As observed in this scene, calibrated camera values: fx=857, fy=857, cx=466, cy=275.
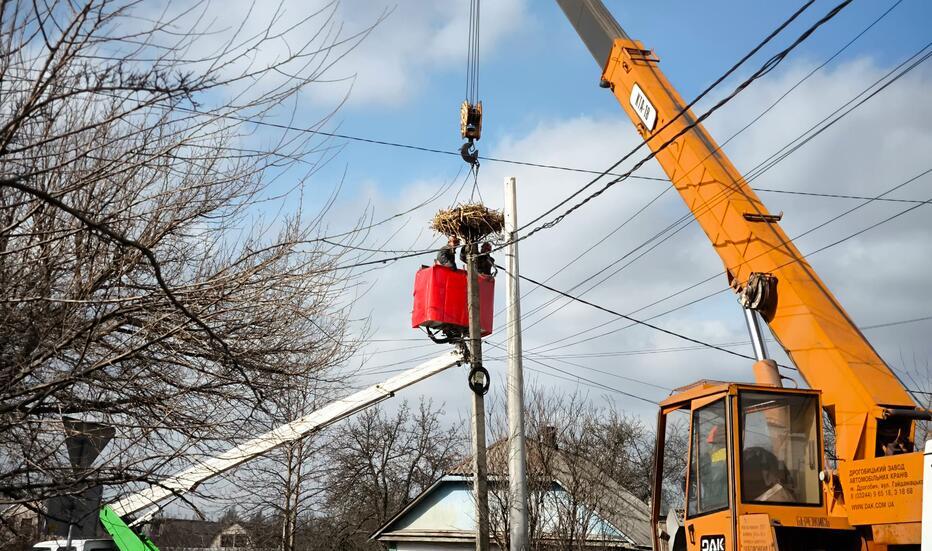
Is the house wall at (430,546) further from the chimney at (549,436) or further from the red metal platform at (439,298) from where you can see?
the red metal platform at (439,298)

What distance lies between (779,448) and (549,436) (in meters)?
11.6

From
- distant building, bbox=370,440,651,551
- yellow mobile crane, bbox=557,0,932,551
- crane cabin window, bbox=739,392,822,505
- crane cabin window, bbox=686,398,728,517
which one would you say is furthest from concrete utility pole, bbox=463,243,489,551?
crane cabin window, bbox=739,392,822,505

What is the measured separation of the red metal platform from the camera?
14.0 metres

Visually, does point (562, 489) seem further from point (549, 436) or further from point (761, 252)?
point (761, 252)

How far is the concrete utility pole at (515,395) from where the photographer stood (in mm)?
13109

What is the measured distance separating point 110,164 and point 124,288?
6.96 feet

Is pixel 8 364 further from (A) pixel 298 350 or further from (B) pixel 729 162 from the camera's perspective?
(B) pixel 729 162

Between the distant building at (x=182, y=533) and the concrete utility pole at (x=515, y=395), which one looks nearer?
the concrete utility pole at (x=515, y=395)

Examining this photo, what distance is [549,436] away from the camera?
732 inches

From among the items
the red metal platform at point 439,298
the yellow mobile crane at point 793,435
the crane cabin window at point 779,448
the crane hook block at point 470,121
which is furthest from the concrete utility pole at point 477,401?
the crane cabin window at point 779,448

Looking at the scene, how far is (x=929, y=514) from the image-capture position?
223 inches

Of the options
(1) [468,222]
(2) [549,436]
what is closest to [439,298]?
(1) [468,222]

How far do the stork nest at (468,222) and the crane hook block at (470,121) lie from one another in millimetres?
1191

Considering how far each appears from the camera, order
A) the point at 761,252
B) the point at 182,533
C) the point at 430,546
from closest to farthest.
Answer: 1. the point at 761,252
2. the point at 182,533
3. the point at 430,546
